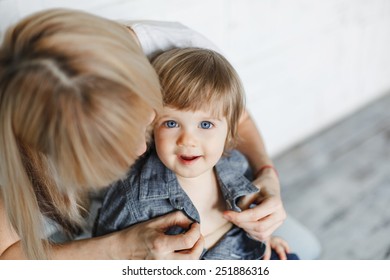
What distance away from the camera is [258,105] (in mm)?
1518

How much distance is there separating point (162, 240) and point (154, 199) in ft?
0.33

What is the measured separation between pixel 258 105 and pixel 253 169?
21.1 inches

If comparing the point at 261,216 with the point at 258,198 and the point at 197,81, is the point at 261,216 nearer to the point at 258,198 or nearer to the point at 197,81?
the point at 258,198

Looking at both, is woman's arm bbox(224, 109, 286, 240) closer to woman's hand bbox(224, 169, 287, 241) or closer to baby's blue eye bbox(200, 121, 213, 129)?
woman's hand bbox(224, 169, 287, 241)

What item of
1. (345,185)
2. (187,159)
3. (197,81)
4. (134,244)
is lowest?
(345,185)

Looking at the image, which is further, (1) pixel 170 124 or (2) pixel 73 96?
(1) pixel 170 124

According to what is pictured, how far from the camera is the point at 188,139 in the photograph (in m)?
0.78

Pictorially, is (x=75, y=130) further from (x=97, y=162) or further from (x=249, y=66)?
(x=249, y=66)

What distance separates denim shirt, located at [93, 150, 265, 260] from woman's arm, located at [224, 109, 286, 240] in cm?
3

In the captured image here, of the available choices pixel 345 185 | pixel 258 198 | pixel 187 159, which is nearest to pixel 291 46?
pixel 345 185

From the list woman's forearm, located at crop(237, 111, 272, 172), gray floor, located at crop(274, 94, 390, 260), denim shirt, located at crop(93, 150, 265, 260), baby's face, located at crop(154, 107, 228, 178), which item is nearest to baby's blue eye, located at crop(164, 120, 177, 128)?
baby's face, located at crop(154, 107, 228, 178)

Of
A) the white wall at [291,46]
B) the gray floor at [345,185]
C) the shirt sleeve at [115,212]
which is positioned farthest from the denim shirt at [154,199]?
the gray floor at [345,185]

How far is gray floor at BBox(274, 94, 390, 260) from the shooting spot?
1.45m

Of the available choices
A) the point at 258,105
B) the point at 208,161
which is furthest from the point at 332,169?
the point at 208,161
